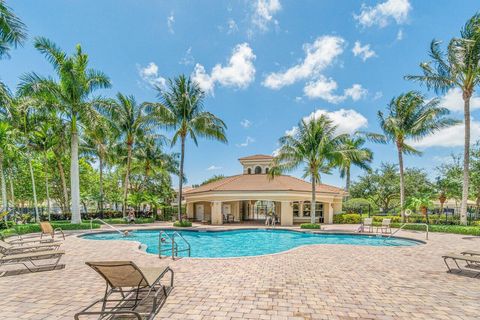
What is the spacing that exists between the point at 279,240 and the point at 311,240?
2172 mm

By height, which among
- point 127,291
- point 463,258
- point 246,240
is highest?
point 127,291

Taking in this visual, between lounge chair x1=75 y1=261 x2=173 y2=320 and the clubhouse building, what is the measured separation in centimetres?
1954

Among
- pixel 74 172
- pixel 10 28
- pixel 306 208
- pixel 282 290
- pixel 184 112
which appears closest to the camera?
pixel 282 290

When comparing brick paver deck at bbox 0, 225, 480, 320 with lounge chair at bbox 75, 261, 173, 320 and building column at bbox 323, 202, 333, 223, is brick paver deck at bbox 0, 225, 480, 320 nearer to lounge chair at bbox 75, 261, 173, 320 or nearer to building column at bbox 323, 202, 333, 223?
lounge chair at bbox 75, 261, 173, 320

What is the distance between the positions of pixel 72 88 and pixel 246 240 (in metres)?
16.9

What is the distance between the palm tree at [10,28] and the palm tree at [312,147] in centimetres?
1736

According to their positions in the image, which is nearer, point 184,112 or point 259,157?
point 184,112

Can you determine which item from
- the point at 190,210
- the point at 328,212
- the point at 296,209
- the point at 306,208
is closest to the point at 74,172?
the point at 190,210

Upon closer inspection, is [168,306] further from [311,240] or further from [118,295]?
[311,240]

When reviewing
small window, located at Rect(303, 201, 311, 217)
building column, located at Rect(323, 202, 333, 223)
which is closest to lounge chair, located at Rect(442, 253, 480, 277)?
building column, located at Rect(323, 202, 333, 223)

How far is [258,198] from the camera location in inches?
974

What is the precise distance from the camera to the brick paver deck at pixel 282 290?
4.67 metres

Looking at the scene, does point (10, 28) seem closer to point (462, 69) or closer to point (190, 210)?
point (190, 210)

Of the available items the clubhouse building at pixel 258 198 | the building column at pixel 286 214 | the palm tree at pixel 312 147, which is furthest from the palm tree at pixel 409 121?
the building column at pixel 286 214
